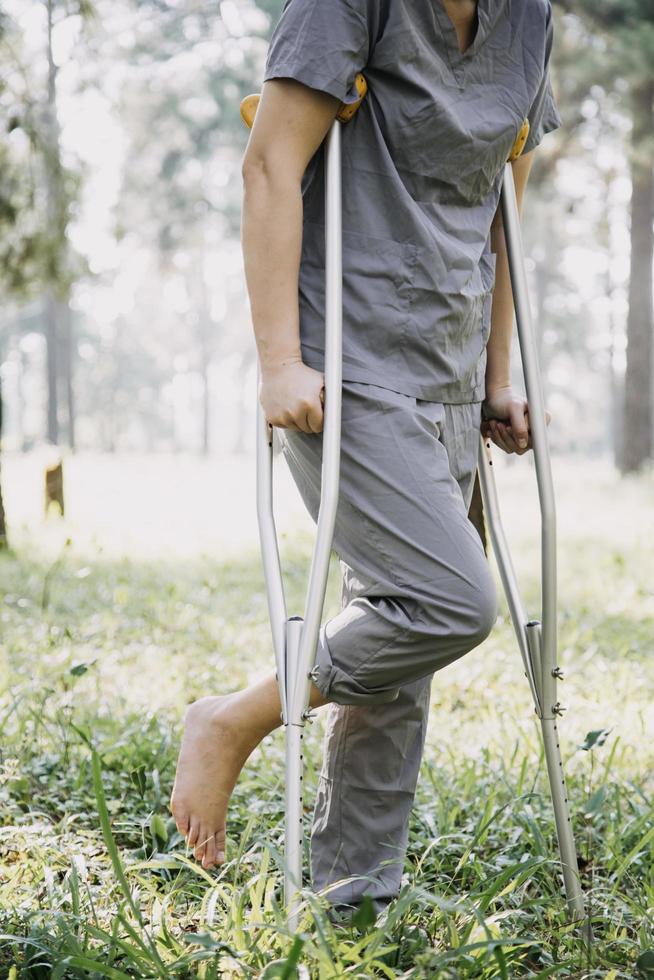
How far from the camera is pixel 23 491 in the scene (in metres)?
11.7

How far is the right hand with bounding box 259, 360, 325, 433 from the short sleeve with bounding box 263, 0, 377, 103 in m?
0.50

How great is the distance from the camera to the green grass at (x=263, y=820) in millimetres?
1693

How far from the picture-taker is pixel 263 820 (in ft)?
8.04

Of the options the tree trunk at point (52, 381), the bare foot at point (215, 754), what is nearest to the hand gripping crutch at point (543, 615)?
the bare foot at point (215, 754)

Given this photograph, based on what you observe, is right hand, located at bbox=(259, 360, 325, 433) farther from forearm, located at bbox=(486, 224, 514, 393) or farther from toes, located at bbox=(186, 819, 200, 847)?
toes, located at bbox=(186, 819, 200, 847)

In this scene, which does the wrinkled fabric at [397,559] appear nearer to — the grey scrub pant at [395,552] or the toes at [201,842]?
the grey scrub pant at [395,552]

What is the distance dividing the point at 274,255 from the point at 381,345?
0.26 m

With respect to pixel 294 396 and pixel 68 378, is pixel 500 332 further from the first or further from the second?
pixel 68 378

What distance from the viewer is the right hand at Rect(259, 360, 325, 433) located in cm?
179

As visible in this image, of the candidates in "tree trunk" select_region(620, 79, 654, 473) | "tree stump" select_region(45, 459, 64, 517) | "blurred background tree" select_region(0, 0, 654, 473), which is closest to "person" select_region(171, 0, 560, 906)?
"blurred background tree" select_region(0, 0, 654, 473)

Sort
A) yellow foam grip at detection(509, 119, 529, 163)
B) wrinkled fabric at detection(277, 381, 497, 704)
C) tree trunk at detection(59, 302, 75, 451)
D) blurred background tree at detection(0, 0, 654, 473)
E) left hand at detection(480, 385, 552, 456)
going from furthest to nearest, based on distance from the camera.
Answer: tree trunk at detection(59, 302, 75, 451), blurred background tree at detection(0, 0, 654, 473), left hand at detection(480, 385, 552, 456), yellow foam grip at detection(509, 119, 529, 163), wrinkled fabric at detection(277, 381, 497, 704)

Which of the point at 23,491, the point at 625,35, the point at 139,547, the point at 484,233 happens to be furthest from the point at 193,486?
the point at 484,233

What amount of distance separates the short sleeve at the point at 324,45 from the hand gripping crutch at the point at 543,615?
0.42m

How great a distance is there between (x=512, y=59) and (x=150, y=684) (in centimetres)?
254
